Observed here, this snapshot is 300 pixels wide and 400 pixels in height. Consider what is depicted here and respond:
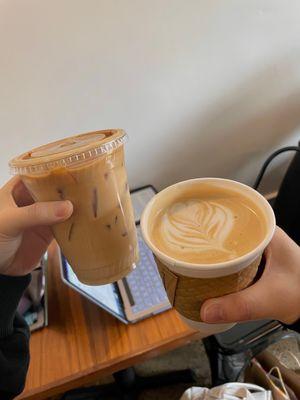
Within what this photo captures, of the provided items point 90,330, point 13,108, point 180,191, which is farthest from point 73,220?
point 13,108

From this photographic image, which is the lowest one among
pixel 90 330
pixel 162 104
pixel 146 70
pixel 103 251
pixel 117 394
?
pixel 117 394

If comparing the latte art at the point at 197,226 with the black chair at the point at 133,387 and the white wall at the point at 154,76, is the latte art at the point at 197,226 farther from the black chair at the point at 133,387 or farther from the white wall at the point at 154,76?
the black chair at the point at 133,387

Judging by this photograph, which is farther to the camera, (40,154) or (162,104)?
(162,104)

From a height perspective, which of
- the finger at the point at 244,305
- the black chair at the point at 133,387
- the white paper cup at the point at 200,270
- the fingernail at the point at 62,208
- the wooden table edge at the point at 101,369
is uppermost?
the fingernail at the point at 62,208

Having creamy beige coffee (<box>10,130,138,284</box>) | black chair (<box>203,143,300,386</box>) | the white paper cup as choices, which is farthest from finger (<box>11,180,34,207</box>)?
black chair (<box>203,143,300,386</box>)

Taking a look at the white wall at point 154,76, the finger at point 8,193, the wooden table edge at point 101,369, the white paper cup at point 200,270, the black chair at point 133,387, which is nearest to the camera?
the white paper cup at point 200,270

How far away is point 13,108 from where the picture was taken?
0.99 metres

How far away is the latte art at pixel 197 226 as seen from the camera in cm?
52

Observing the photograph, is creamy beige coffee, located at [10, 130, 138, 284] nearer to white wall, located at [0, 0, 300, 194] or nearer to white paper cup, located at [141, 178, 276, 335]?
white paper cup, located at [141, 178, 276, 335]

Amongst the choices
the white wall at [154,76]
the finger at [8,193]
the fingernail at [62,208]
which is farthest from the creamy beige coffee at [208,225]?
the white wall at [154,76]

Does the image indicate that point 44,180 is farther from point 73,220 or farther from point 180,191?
point 180,191

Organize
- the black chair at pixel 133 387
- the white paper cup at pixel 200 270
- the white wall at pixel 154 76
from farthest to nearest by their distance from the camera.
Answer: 1. the black chair at pixel 133 387
2. the white wall at pixel 154 76
3. the white paper cup at pixel 200 270

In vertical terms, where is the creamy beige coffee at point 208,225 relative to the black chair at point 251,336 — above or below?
above

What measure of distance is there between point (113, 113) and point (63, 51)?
0.80 ft
